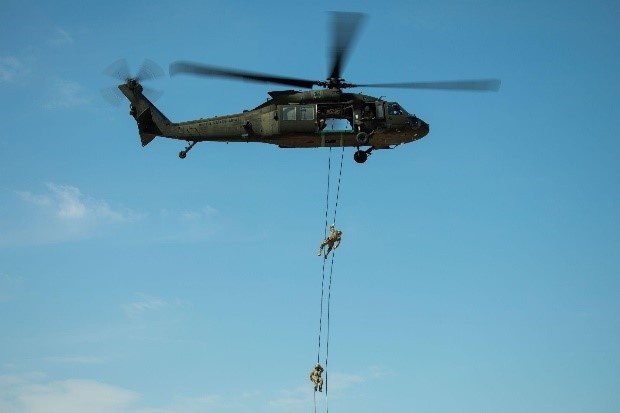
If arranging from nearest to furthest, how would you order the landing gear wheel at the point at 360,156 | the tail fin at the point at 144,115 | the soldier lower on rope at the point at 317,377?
the soldier lower on rope at the point at 317,377 < the landing gear wheel at the point at 360,156 < the tail fin at the point at 144,115

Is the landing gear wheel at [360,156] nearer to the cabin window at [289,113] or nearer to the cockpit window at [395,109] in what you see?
the cockpit window at [395,109]

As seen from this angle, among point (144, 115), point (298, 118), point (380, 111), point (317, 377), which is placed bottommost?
point (317, 377)

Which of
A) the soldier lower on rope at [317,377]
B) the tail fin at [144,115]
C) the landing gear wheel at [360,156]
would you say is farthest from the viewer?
the tail fin at [144,115]

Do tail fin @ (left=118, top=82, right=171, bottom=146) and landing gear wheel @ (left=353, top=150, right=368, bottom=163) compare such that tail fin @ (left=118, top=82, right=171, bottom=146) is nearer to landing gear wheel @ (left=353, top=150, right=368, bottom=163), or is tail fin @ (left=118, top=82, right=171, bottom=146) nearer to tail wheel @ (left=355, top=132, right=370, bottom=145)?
landing gear wheel @ (left=353, top=150, right=368, bottom=163)

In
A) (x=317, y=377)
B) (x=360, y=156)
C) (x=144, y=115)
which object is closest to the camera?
(x=317, y=377)

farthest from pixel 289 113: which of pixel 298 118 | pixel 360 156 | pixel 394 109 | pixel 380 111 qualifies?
pixel 394 109

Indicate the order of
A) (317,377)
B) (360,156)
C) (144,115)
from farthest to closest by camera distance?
(144,115) → (360,156) → (317,377)

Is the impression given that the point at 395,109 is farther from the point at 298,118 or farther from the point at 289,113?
the point at 289,113

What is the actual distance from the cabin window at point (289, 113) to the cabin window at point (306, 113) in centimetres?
24

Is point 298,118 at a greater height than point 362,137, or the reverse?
point 298,118

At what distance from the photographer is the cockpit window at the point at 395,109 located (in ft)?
111

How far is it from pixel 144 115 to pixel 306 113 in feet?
24.6

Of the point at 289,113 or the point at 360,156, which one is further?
the point at 360,156

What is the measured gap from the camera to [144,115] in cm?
3578
